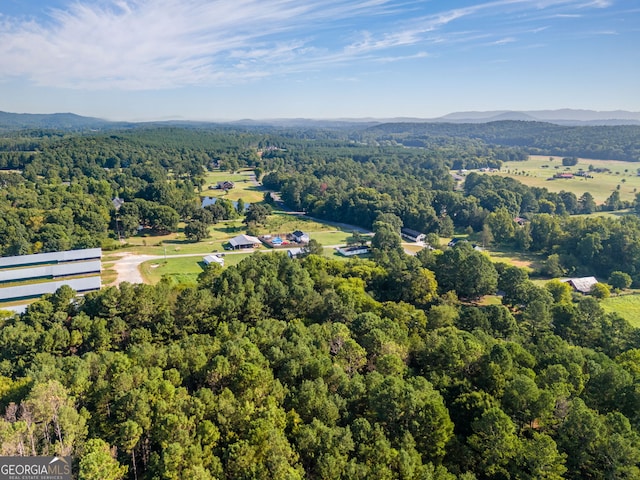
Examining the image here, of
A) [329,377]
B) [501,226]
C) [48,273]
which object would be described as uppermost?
[329,377]

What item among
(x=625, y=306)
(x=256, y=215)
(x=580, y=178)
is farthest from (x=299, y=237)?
(x=580, y=178)

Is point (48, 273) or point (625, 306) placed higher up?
point (48, 273)

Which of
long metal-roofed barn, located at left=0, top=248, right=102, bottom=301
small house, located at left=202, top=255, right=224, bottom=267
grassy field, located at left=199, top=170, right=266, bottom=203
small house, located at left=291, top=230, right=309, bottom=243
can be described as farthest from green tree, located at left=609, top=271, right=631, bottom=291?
grassy field, located at left=199, top=170, right=266, bottom=203

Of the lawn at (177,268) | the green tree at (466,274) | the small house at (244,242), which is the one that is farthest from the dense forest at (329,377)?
the small house at (244,242)

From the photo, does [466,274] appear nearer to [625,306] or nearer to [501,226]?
[625,306]

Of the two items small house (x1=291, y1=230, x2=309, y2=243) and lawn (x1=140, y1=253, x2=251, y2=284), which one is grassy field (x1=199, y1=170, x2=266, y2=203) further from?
lawn (x1=140, y1=253, x2=251, y2=284)

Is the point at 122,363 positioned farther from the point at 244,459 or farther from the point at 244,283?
the point at 244,283

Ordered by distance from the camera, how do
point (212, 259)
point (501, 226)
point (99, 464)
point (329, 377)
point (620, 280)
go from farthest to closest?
point (501, 226)
point (212, 259)
point (620, 280)
point (329, 377)
point (99, 464)

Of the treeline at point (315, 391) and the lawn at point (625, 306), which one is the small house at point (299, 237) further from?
the lawn at point (625, 306)
